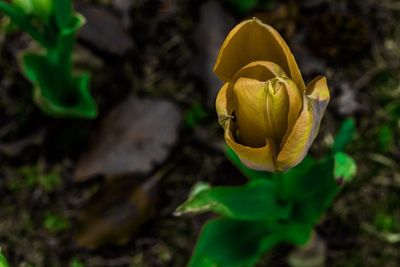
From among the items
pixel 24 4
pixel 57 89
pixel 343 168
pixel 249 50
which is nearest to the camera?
pixel 249 50

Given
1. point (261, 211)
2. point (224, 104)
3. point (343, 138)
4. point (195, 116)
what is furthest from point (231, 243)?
point (224, 104)

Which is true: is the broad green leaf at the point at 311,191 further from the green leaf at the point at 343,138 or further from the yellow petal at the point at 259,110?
the yellow petal at the point at 259,110

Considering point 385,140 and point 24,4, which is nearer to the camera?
point 24,4

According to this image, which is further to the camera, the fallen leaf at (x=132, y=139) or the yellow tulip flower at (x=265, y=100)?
the fallen leaf at (x=132, y=139)

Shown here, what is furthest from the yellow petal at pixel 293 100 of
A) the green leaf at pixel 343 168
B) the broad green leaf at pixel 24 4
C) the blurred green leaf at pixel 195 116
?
the blurred green leaf at pixel 195 116

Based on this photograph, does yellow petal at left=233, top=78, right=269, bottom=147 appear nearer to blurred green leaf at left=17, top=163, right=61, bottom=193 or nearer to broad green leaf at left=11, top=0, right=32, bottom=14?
broad green leaf at left=11, top=0, right=32, bottom=14

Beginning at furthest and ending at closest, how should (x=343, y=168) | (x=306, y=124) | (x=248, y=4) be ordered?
(x=248, y=4) < (x=343, y=168) < (x=306, y=124)

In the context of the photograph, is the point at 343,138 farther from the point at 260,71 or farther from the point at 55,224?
the point at 55,224
